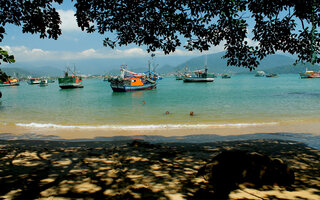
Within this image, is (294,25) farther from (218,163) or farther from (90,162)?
(90,162)

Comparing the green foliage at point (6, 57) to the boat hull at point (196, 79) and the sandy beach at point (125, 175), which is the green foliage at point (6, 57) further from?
the boat hull at point (196, 79)

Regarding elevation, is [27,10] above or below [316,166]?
above

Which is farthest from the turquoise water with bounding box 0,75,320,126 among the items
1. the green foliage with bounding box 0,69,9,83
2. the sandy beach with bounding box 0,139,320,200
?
the green foliage with bounding box 0,69,9,83

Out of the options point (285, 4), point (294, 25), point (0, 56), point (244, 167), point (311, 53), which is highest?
point (285, 4)

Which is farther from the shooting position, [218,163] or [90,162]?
[90,162]

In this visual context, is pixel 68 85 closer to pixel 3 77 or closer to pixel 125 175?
pixel 125 175

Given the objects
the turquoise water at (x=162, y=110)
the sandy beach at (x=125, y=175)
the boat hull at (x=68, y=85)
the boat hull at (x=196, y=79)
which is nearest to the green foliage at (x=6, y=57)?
the sandy beach at (x=125, y=175)

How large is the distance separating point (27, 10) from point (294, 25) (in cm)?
877

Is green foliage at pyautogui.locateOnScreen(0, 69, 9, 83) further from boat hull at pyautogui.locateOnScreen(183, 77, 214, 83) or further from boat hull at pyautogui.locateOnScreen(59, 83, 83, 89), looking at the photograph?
boat hull at pyautogui.locateOnScreen(183, 77, 214, 83)

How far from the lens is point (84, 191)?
13.6ft

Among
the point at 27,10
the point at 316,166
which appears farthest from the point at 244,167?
the point at 27,10

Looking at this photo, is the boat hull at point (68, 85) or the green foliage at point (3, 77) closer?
the green foliage at point (3, 77)

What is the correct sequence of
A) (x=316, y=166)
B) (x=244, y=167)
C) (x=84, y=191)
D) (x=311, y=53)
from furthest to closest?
1. (x=311, y=53)
2. (x=316, y=166)
3. (x=244, y=167)
4. (x=84, y=191)

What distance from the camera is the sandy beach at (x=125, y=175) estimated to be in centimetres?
401
